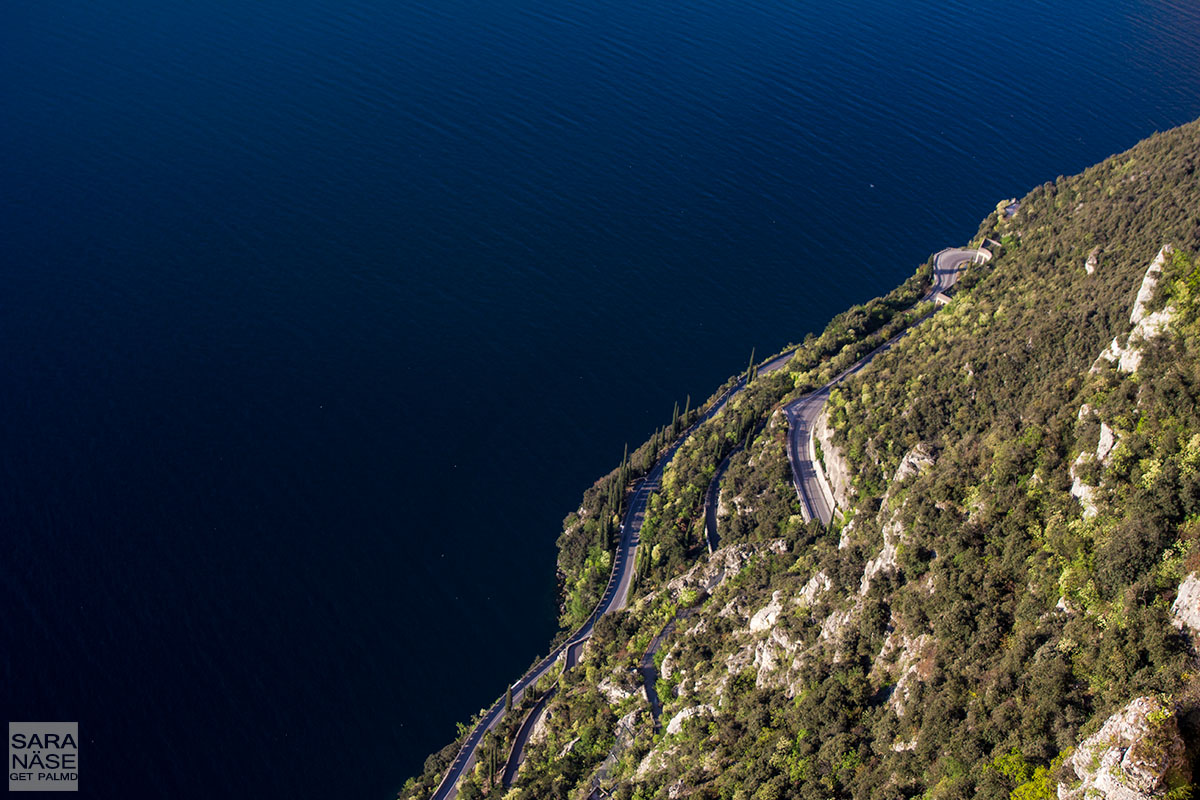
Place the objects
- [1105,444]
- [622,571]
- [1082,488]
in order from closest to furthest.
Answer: [1082,488], [1105,444], [622,571]

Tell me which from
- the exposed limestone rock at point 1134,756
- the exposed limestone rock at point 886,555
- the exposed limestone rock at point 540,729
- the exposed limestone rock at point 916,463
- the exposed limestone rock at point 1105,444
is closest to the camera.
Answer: the exposed limestone rock at point 1134,756

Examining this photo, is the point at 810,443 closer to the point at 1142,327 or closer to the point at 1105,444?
the point at 1142,327

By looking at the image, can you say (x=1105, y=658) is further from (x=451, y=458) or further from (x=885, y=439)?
(x=451, y=458)

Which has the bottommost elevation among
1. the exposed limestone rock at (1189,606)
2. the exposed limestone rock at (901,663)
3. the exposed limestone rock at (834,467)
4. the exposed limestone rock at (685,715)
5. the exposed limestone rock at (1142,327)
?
the exposed limestone rock at (1189,606)

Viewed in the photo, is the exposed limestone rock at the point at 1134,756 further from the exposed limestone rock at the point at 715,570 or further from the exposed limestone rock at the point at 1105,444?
the exposed limestone rock at the point at 715,570

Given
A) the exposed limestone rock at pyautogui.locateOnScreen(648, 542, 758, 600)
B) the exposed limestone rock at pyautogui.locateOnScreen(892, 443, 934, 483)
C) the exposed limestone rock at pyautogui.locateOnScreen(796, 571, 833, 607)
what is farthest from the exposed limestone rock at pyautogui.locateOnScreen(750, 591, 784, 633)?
the exposed limestone rock at pyautogui.locateOnScreen(892, 443, 934, 483)

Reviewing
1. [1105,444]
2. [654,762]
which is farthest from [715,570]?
[1105,444]

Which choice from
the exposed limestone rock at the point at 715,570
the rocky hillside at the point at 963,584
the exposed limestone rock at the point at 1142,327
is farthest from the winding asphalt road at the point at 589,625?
the exposed limestone rock at the point at 1142,327
